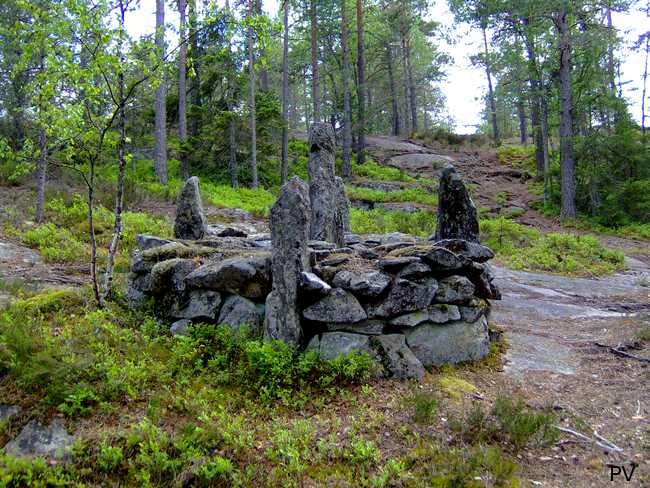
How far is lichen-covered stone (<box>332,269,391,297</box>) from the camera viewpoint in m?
5.67

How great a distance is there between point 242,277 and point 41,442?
2.75m

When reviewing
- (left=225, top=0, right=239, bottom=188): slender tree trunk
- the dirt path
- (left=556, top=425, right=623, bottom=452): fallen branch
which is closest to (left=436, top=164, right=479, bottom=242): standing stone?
the dirt path

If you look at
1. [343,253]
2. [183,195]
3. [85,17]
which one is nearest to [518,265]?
[343,253]

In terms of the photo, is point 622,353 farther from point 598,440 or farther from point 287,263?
point 287,263

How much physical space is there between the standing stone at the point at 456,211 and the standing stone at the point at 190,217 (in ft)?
15.3

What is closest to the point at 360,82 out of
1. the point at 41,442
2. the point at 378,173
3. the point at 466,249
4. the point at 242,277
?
the point at 378,173

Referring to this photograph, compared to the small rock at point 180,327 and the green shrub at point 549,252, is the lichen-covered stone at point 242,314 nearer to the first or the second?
the small rock at point 180,327

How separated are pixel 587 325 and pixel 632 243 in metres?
10.8

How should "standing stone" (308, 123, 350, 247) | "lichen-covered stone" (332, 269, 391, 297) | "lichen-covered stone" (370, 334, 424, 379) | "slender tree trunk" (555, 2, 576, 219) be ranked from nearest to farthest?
"lichen-covered stone" (370, 334, 424, 379) → "lichen-covered stone" (332, 269, 391, 297) → "standing stone" (308, 123, 350, 247) → "slender tree trunk" (555, 2, 576, 219)

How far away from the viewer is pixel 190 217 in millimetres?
9188

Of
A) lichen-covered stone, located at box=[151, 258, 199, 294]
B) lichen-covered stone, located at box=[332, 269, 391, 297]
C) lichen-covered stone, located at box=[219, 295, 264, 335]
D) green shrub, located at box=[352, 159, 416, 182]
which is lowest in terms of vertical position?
lichen-covered stone, located at box=[219, 295, 264, 335]

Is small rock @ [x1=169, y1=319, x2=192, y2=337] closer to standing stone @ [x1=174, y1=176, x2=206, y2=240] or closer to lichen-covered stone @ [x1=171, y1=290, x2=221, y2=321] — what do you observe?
lichen-covered stone @ [x1=171, y1=290, x2=221, y2=321]

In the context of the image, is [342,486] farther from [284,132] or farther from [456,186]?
[284,132]

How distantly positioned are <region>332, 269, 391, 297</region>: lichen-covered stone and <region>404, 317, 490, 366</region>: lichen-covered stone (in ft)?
2.41
